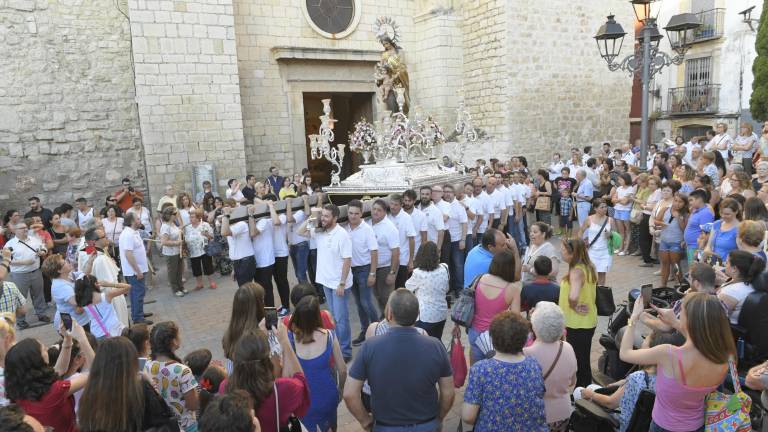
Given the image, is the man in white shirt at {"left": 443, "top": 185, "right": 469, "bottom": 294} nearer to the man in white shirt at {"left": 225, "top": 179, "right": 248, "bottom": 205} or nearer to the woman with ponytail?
the woman with ponytail

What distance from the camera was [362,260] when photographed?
595 centimetres

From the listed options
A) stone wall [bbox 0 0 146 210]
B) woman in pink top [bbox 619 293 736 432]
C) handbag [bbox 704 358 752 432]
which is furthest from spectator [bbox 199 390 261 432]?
stone wall [bbox 0 0 146 210]

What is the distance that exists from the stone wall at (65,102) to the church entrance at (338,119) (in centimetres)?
584

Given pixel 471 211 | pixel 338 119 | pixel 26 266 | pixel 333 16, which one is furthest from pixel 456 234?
pixel 338 119

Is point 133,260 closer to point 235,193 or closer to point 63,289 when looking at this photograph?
point 63,289

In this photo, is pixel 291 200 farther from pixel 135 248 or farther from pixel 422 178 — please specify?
pixel 422 178

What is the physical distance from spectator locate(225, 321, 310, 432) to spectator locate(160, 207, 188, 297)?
5799 mm

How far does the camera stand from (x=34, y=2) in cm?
1081

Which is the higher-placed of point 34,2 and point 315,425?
Answer: point 34,2

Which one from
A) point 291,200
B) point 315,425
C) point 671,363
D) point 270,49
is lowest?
point 315,425

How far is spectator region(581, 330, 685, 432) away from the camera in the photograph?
119 inches

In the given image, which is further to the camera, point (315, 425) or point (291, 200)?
point (291, 200)

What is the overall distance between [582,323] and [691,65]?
22931 millimetres

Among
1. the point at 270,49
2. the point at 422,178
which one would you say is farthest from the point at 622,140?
the point at 270,49
